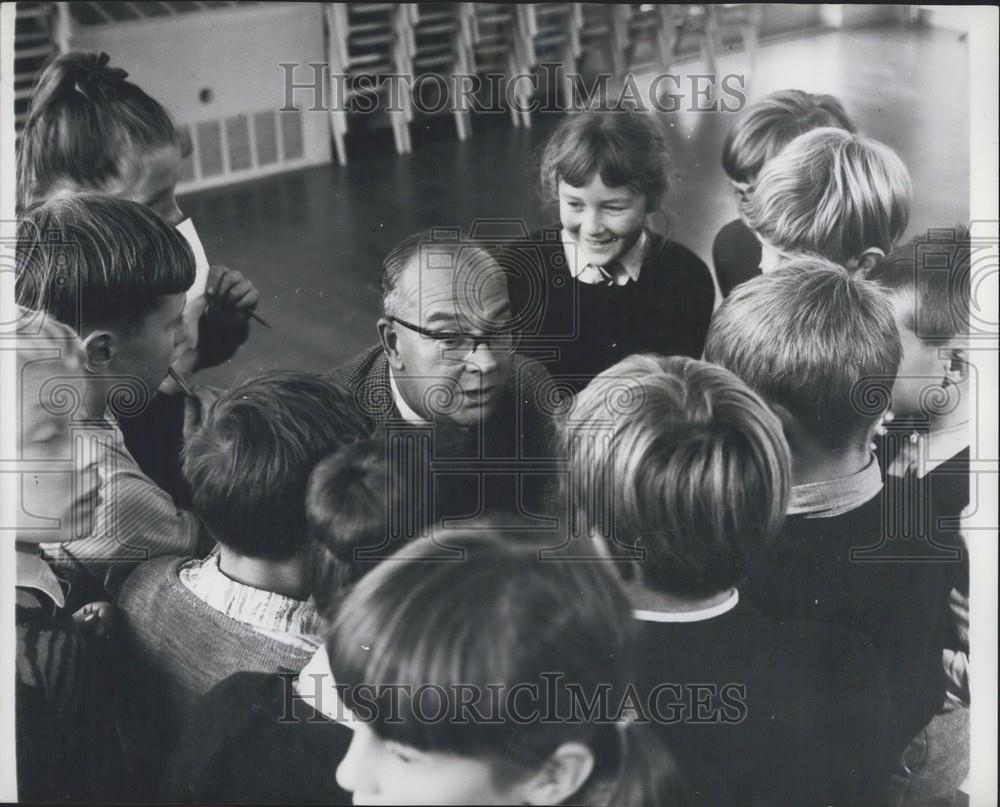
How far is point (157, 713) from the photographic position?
2.53 metres

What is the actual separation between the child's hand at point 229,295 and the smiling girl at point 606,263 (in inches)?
21.3

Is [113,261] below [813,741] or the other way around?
the other way around

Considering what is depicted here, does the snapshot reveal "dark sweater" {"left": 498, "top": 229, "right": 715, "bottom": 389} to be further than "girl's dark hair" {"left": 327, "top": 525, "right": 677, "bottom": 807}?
Yes

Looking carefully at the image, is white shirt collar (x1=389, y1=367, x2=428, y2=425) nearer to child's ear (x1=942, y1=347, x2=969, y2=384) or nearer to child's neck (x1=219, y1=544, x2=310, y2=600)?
child's neck (x1=219, y1=544, x2=310, y2=600)

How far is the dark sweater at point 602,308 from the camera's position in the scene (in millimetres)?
2510

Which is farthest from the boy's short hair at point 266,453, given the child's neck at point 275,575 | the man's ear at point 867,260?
the man's ear at point 867,260

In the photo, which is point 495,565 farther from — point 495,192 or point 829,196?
point 829,196

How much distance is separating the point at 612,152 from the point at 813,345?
1.90 feet

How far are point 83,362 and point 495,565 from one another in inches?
36.8

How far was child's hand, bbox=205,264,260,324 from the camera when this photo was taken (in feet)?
8.26

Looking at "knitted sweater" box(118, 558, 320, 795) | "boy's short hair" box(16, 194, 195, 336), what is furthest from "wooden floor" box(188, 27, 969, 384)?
"knitted sweater" box(118, 558, 320, 795)

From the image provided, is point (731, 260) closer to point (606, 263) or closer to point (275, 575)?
point (606, 263)

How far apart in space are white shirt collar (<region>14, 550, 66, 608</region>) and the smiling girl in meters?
1.10

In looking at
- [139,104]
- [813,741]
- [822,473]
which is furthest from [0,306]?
[813,741]
